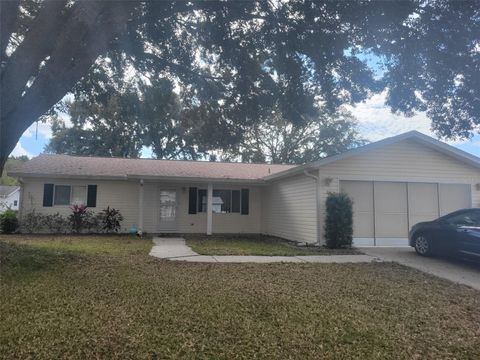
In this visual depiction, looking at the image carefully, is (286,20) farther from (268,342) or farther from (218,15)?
(268,342)

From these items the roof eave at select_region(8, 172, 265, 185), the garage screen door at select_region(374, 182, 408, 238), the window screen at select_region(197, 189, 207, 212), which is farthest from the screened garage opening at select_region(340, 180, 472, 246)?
the window screen at select_region(197, 189, 207, 212)

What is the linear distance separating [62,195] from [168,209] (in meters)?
4.54

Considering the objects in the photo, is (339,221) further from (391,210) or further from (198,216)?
(198,216)

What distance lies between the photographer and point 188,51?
11766 millimetres

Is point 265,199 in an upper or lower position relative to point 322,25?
lower

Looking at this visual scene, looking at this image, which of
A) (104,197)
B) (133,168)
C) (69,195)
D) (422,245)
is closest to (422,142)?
(422,245)

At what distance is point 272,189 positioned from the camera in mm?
17109

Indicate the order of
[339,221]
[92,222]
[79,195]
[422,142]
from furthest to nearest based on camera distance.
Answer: [79,195]
[92,222]
[422,142]
[339,221]

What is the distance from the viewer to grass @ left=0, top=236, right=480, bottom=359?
3971mm

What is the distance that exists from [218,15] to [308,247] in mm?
7320

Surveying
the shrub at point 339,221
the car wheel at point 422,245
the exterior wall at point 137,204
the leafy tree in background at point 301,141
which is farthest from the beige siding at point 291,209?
the leafy tree in background at point 301,141

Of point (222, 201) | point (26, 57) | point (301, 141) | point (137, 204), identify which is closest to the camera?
point (26, 57)

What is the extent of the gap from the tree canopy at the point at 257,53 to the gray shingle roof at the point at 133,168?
518 cm

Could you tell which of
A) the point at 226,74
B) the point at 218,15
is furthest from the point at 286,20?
the point at 226,74
